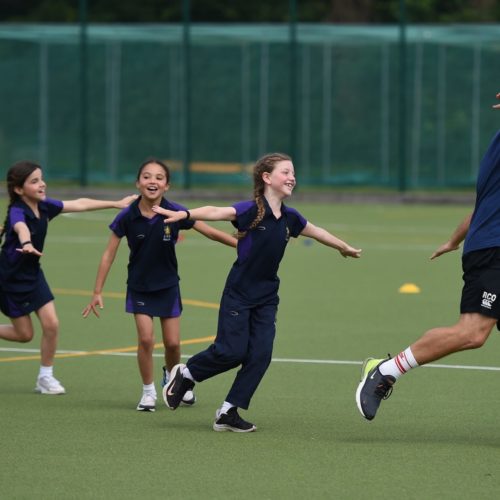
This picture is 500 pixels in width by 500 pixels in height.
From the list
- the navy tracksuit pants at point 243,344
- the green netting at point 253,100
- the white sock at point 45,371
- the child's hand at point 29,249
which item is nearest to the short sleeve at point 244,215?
the navy tracksuit pants at point 243,344

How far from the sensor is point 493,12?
4053cm

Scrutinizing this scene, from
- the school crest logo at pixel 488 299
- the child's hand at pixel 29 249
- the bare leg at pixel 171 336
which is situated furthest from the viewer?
the bare leg at pixel 171 336

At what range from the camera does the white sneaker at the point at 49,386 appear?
9578 millimetres

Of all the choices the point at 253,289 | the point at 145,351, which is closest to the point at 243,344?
Result: the point at 253,289

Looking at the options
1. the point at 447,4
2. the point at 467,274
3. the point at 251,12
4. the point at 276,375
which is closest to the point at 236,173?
the point at 251,12

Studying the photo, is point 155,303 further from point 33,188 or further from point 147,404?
point 33,188

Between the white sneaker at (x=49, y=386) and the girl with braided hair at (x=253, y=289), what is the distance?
1.42 meters

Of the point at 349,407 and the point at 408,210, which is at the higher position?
the point at 349,407

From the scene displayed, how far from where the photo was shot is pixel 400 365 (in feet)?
26.7

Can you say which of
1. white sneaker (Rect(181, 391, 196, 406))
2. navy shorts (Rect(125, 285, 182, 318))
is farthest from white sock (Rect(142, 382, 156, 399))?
navy shorts (Rect(125, 285, 182, 318))

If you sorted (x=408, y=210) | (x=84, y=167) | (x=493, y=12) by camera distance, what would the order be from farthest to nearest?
(x=493, y=12)
(x=84, y=167)
(x=408, y=210)

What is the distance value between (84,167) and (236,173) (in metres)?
3.22

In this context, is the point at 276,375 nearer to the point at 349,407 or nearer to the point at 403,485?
the point at 349,407

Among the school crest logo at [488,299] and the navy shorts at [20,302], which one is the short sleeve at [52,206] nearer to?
the navy shorts at [20,302]
